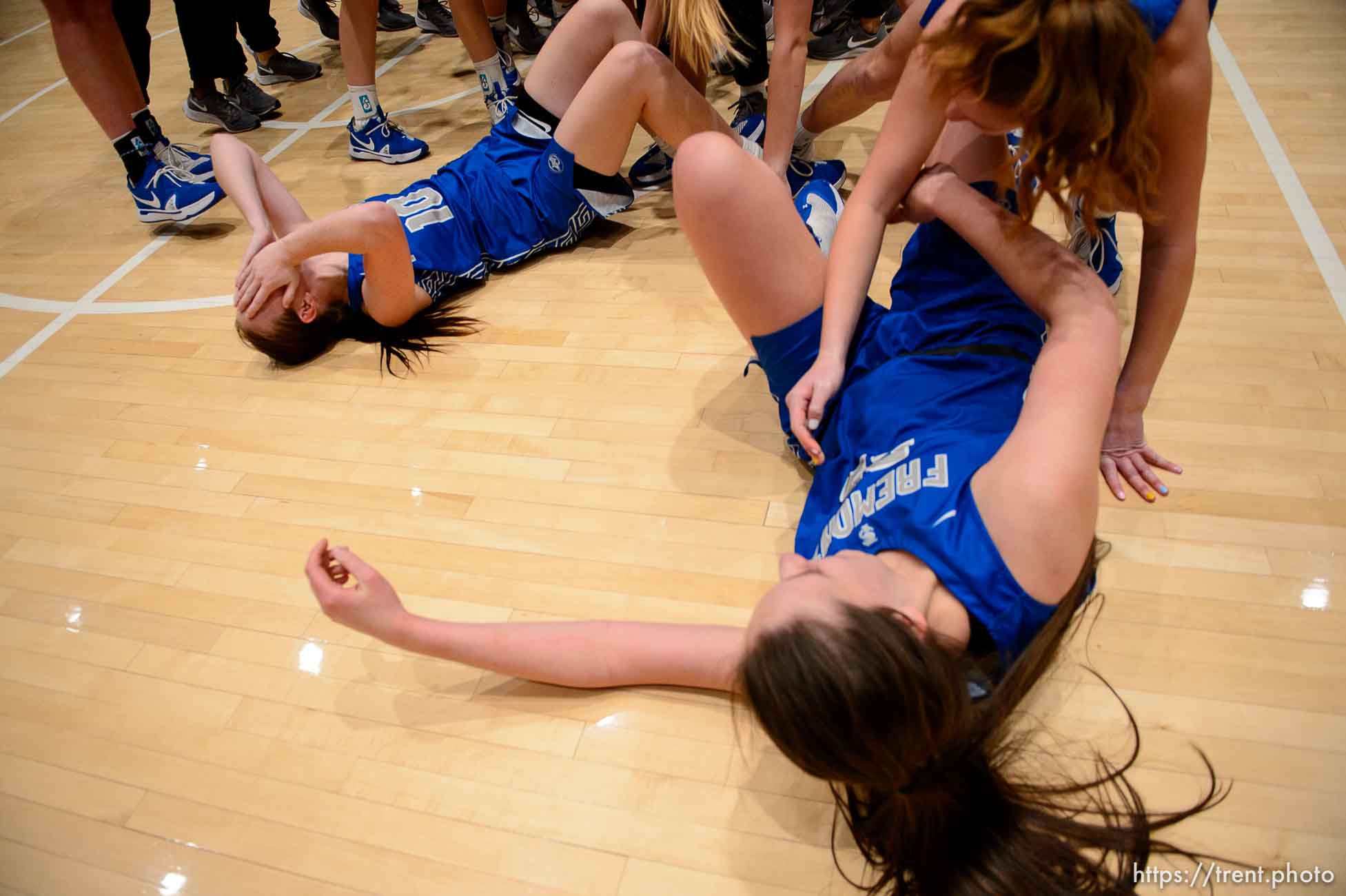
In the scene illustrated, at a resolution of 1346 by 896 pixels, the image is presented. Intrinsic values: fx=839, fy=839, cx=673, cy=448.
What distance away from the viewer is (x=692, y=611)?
1251 mm

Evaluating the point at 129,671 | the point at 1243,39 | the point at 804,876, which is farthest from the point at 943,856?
the point at 1243,39

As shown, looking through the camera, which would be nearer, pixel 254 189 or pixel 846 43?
pixel 254 189

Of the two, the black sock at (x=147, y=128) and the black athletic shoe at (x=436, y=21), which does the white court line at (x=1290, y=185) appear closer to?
the black athletic shoe at (x=436, y=21)

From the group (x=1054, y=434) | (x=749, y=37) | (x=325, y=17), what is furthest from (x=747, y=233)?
(x=325, y=17)

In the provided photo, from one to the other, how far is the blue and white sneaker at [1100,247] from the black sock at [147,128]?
2.45m

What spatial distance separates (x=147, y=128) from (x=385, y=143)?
652 millimetres

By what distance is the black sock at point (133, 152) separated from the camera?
239cm

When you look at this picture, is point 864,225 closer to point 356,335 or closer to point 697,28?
point 697,28

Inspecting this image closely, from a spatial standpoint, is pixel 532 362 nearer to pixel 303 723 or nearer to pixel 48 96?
pixel 303 723

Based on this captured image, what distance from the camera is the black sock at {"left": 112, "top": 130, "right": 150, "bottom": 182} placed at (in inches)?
94.0

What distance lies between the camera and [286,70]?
3.36 m

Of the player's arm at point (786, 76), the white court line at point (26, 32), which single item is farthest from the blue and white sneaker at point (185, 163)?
the white court line at point (26, 32)

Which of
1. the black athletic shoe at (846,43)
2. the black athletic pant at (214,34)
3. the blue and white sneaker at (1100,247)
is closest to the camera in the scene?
the blue and white sneaker at (1100,247)

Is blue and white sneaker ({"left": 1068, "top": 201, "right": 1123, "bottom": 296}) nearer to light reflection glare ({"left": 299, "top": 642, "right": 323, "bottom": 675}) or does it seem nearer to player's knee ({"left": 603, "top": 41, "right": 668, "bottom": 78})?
player's knee ({"left": 603, "top": 41, "right": 668, "bottom": 78})
